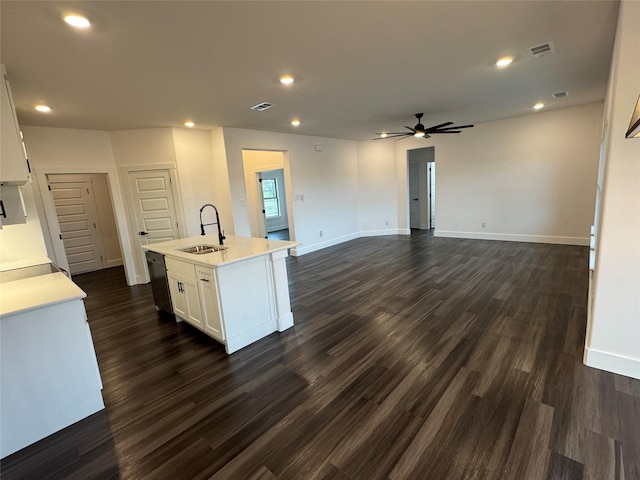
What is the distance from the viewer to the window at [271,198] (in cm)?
1135

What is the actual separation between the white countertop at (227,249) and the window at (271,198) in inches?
294

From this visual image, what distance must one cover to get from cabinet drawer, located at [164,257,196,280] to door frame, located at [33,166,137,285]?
2424mm

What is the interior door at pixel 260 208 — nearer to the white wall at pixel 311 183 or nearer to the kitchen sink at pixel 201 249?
the white wall at pixel 311 183

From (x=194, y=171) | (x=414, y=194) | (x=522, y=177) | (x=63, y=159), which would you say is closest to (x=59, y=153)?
(x=63, y=159)

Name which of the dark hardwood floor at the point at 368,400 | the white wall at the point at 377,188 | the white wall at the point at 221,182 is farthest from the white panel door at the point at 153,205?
the white wall at the point at 377,188

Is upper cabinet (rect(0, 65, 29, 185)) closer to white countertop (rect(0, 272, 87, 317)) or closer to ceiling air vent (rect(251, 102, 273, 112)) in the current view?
white countertop (rect(0, 272, 87, 317))

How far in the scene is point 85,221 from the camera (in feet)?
21.0

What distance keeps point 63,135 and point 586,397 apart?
6832 millimetres

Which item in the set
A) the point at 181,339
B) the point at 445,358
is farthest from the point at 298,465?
the point at 181,339

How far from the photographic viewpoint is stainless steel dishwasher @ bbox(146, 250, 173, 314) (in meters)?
3.57

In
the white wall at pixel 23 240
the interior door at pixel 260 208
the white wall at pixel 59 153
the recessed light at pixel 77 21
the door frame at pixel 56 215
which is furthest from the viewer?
the interior door at pixel 260 208

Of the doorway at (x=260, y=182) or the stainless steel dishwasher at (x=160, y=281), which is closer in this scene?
the stainless steel dishwasher at (x=160, y=281)

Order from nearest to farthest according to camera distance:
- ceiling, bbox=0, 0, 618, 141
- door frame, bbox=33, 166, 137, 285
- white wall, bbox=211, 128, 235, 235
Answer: ceiling, bbox=0, 0, 618, 141, door frame, bbox=33, 166, 137, 285, white wall, bbox=211, 128, 235, 235

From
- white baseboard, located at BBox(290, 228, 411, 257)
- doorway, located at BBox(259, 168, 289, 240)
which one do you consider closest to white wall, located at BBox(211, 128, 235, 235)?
white baseboard, located at BBox(290, 228, 411, 257)
